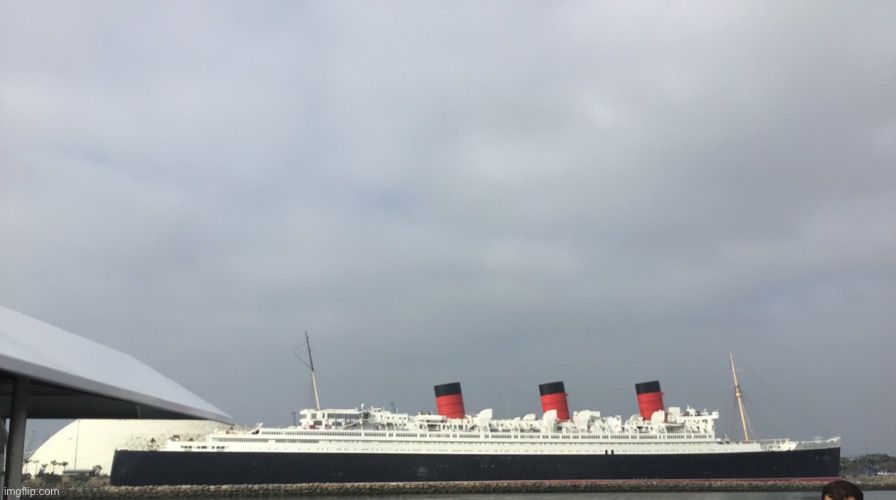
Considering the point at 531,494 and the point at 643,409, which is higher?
the point at 643,409

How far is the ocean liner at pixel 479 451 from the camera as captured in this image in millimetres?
36031

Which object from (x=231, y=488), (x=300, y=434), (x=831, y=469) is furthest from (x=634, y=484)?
(x=231, y=488)

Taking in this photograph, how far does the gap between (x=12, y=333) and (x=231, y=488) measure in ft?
108

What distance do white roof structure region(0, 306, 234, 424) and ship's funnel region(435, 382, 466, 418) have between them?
114ft

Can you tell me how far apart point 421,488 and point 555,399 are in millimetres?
11016

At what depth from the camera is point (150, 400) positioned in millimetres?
5719

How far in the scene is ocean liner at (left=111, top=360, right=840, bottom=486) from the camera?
3603 centimetres

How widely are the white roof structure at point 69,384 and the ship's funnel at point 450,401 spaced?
34631 mm

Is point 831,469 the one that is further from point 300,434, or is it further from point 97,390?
point 97,390

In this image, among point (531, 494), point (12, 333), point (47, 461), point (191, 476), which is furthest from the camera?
point (47, 461)

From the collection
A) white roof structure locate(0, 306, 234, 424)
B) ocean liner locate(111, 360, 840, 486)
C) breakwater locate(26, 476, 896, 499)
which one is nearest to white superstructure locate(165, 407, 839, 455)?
ocean liner locate(111, 360, 840, 486)

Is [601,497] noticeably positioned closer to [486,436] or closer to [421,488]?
[486,436]

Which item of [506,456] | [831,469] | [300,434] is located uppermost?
[300,434]

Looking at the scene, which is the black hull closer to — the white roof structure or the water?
the water
